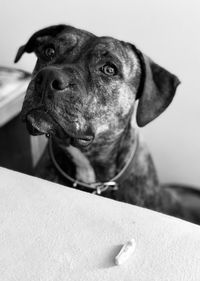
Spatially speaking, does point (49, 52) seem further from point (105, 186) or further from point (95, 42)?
point (105, 186)

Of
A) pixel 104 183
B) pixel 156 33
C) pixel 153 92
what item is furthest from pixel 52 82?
pixel 156 33

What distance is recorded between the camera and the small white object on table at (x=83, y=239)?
730 millimetres

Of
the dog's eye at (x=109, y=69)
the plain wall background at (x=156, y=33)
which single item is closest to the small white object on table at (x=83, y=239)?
the dog's eye at (x=109, y=69)

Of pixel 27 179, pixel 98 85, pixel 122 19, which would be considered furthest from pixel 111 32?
pixel 27 179

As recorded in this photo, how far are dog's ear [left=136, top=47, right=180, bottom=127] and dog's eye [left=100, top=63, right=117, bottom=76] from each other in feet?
0.41

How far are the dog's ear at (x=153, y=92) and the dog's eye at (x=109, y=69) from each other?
13cm

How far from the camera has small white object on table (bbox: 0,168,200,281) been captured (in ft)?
2.39

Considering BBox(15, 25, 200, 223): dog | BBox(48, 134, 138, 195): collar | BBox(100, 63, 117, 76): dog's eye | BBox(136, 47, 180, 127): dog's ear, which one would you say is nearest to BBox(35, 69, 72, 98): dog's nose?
BBox(15, 25, 200, 223): dog

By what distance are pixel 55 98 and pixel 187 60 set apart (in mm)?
834

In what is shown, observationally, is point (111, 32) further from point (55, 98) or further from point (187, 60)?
point (55, 98)

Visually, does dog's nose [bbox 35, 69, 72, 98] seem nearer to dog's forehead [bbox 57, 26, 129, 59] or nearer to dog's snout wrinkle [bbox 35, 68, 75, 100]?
dog's snout wrinkle [bbox 35, 68, 75, 100]

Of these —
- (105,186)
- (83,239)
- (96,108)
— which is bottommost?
(105,186)

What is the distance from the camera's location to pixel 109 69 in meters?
1.22

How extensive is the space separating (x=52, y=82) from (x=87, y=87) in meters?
0.15
